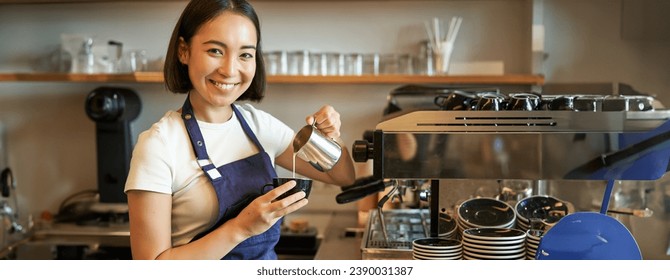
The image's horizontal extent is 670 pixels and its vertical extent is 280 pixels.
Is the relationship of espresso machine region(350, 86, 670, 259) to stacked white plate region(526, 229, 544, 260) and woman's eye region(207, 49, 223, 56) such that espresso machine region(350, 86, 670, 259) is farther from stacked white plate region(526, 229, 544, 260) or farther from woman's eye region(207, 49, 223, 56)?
woman's eye region(207, 49, 223, 56)

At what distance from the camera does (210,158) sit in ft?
3.59

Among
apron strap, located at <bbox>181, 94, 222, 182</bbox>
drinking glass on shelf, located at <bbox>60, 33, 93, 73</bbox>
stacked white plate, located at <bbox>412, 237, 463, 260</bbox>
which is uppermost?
drinking glass on shelf, located at <bbox>60, 33, 93, 73</bbox>

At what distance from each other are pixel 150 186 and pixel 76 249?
54.9 inches

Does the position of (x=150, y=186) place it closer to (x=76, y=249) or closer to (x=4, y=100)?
(x=76, y=249)

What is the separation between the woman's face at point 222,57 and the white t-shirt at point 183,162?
0.23ft

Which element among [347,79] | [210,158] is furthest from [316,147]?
[347,79]

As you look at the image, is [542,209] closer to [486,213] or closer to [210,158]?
[486,213]

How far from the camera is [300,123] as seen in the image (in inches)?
98.0

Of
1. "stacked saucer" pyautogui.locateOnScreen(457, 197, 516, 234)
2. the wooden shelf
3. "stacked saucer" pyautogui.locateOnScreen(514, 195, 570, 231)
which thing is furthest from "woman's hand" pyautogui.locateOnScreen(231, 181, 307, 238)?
the wooden shelf

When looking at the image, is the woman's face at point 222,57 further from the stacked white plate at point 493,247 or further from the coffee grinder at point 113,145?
the coffee grinder at point 113,145

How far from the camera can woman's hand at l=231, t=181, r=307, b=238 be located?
3.19ft

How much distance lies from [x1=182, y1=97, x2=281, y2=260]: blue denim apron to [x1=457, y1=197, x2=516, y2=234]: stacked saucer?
0.32 meters
